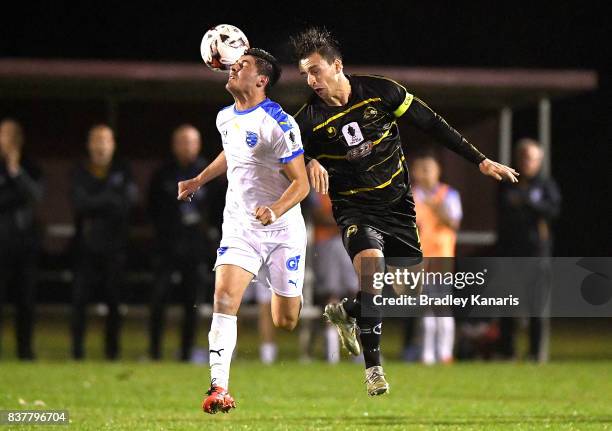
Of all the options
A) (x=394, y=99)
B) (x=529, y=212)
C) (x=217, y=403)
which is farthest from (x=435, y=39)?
(x=217, y=403)

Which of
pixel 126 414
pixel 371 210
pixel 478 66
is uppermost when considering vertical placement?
pixel 478 66

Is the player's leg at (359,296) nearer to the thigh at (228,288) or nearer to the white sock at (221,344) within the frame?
the thigh at (228,288)

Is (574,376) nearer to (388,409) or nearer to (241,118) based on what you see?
(388,409)

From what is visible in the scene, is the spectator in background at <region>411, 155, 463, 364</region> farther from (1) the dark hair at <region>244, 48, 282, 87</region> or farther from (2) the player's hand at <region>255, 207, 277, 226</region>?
(2) the player's hand at <region>255, 207, 277, 226</region>

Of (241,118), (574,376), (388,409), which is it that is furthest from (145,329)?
(241,118)

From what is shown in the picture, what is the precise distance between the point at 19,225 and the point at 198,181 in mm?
5222

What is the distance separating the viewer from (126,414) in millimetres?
8523

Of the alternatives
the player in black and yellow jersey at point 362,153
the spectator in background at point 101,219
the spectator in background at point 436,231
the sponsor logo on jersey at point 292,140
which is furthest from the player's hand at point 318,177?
the spectator in background at point 101,219

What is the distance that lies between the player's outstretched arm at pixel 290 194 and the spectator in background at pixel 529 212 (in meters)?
6.30

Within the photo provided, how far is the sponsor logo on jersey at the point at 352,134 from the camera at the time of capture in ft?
26.6

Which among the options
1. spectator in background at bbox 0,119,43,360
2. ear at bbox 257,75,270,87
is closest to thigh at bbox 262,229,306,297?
ear at bbox 257,75,270,87

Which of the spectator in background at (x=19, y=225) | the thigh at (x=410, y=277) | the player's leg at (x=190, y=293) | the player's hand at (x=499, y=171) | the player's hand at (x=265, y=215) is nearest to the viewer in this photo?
the player's hand at (x=265, y=215)

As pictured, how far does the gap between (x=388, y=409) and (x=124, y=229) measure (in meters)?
4.89
